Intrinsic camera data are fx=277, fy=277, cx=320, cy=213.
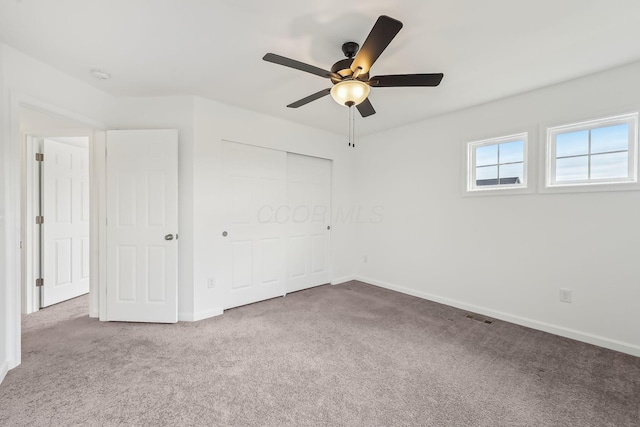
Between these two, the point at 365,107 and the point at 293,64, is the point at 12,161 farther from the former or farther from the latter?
the point at 365,107

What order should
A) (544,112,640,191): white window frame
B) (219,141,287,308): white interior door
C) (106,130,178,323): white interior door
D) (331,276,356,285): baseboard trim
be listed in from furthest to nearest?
1. (331,276,356,285): baseboard trim
2. (219,141,287,308): white interior door
3. (106,130,178,323): white interior door
4. (544,112,640,191): white window frame

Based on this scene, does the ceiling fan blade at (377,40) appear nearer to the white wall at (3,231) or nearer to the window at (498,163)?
the window at (498,163)

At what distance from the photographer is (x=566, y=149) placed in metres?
2.74

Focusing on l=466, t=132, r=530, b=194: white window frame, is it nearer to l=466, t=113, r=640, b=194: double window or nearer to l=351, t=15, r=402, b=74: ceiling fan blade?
l=466, t=113, r=640, b=194: double window

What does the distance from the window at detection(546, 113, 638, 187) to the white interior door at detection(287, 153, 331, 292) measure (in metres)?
2.78

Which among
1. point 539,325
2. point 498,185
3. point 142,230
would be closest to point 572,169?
point 498,185

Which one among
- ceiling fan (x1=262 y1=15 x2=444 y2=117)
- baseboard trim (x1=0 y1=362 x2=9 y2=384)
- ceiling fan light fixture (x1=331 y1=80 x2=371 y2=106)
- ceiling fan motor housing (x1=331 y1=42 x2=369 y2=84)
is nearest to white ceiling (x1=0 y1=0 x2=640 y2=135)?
ceiling fan motor housing (x1=331 y1=42 x2=369 y2=84)

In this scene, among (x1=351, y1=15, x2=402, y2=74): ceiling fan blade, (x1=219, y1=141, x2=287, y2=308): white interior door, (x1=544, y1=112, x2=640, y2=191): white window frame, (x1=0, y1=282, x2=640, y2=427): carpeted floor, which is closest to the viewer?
(x1=351, y1=15, x2=402, y2=74): ceiling fan blade

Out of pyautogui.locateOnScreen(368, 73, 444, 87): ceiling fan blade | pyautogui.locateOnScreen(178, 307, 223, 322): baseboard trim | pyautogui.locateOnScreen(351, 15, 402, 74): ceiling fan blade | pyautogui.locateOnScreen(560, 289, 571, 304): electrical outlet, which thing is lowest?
pyautogui.locateOnScreen(178, 307, 223, 322): baseboard trim

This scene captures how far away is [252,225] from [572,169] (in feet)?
11.5

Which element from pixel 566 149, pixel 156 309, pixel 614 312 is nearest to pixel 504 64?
pixel 566 149

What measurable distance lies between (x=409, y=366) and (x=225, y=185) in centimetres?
263

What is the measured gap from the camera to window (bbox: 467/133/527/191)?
304 centimetres

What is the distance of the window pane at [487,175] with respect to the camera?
325 cm
